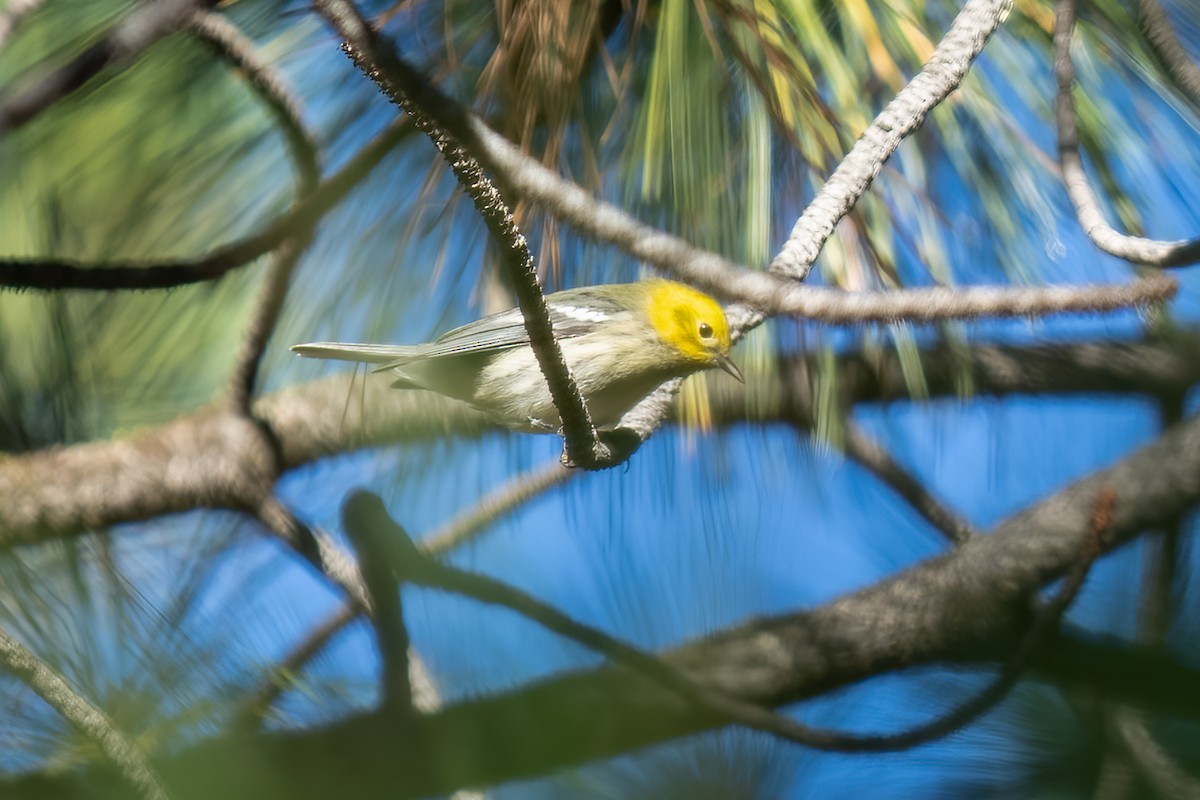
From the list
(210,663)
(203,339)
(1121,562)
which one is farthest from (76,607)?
(1121,562)

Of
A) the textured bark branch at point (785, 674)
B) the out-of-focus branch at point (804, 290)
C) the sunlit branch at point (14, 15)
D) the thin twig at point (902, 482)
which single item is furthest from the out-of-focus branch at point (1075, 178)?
the sunlit branch at point (14, 15)

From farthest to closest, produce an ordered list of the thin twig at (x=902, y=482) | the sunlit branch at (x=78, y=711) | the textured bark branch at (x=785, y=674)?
1. the thin twig at (x=902, y=482)
2. the textured bark branch at (x=785, y=674)
3. the sunlit branch at (x=78, y=711)

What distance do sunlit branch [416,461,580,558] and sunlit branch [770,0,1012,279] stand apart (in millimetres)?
492

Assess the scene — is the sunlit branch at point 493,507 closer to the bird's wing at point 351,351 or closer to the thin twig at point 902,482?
the bird's wing at point 351,351

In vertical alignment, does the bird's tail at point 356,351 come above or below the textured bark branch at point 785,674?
above

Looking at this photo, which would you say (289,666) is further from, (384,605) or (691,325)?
(691,325)

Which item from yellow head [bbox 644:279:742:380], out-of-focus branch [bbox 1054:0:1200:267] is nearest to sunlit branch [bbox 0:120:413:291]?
A: yellow head [bbox 644:279:742:380]

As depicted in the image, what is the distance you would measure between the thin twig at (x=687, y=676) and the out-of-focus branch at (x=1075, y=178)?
0.86 ft

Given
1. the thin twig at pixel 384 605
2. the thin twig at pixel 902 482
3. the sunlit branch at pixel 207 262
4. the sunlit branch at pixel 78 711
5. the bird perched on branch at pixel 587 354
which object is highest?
the sunlit branch at pixel 207 262

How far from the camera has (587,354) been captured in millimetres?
1544

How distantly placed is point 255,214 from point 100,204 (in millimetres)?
179

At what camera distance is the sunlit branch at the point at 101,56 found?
1080 millimetres

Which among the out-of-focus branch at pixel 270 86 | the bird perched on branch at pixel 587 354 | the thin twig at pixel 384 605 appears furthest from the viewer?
the bird perched on branch at pixel 587 354

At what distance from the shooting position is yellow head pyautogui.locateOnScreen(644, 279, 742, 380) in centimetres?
147
